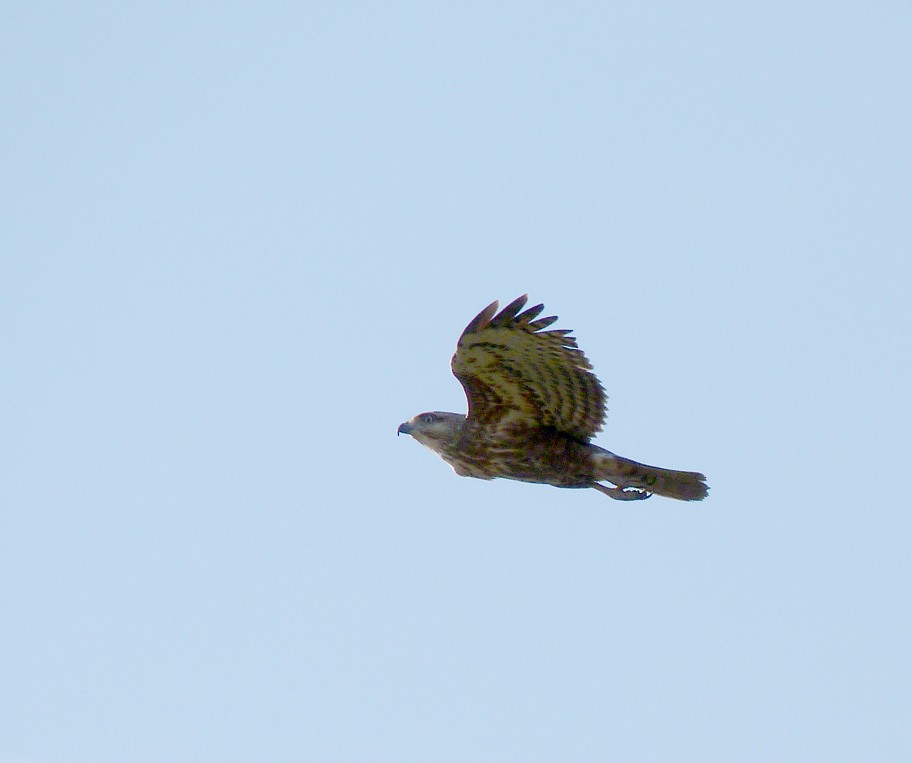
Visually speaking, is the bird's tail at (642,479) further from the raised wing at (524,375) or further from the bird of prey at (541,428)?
the raised wing at (524,375)

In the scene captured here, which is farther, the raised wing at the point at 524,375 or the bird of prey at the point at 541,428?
the bird of prey at the point at 541,428

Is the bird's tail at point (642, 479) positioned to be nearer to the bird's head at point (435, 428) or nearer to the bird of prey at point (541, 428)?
the bird of prey at point (541, 428)

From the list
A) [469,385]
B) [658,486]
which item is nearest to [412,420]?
[469,385]

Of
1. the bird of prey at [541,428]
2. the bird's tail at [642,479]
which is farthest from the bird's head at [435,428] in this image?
the bird's tail at [642,479]

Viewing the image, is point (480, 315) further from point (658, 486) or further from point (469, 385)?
point (658, 486)

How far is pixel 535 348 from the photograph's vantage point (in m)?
16.8

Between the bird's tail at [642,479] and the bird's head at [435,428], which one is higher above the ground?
the bird's head at [435,428]

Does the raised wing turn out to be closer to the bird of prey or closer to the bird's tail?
the bird of prey

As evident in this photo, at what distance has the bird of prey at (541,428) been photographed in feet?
55.4

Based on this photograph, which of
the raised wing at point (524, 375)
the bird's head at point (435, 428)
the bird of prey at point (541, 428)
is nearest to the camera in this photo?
the raised wing at point (524, 375)

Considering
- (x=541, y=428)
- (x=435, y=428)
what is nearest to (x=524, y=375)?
(x=541, y=428)

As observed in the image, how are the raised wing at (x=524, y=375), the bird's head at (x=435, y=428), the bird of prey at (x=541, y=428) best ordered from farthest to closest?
the bird's head at (x=435, y=428)
the bird of prey at (x=541, y=428)
the raised wing at (x=524, y=375)

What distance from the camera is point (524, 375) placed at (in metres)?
17.0

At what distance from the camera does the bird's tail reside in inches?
672
